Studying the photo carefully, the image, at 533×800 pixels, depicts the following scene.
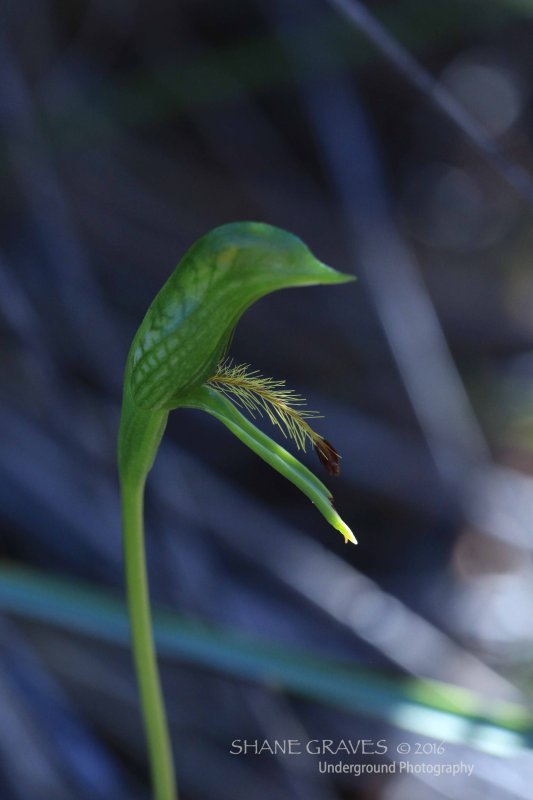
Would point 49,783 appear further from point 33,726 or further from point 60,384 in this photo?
point 60,384

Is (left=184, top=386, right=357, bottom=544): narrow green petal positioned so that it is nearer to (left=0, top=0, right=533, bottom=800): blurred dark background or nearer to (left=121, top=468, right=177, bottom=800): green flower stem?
(left=121, top=468, right=177, bottom=800): green flower stem

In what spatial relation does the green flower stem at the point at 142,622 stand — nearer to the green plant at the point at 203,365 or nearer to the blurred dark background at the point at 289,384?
the green plant at the point at 203,365

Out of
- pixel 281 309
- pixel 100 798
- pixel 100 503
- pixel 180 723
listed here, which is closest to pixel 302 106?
pixel 281 309

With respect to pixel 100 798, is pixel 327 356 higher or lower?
higher

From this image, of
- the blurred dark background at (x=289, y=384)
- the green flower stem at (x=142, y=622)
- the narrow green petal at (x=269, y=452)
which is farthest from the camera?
the blurred dark background at (x=289, y=384)

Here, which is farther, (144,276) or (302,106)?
(302,106)

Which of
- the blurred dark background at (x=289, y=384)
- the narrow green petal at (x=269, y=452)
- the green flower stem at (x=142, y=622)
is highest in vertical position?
the blurred dark background at (x=289, y=384)

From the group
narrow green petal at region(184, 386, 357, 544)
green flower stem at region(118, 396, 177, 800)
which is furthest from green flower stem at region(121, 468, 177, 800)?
narrow green petal at region(184, 386, 357, 544)

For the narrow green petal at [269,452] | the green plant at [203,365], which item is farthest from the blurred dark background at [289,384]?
the narrow green petal at [269,452]
